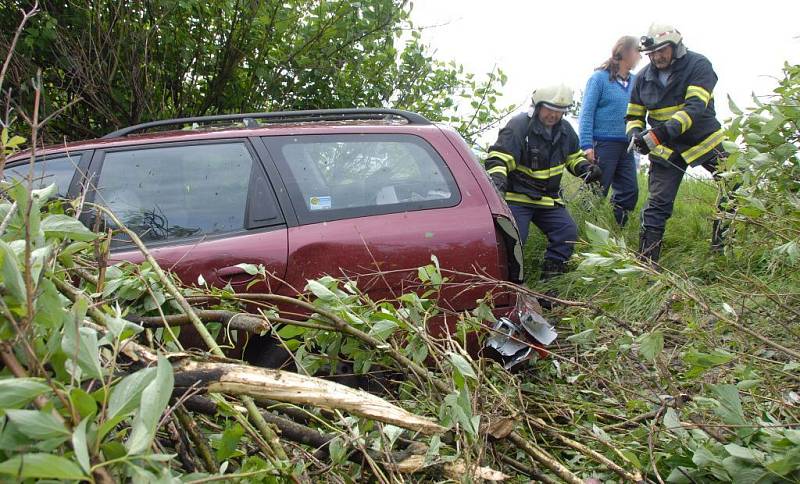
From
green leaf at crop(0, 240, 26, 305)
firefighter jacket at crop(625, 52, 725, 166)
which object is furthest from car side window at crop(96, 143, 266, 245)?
firefighter jacket at crop(625, 52, 725, 166)

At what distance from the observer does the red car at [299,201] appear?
3.04 m

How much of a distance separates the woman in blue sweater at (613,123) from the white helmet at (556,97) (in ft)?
3.51

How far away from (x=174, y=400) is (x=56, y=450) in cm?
33

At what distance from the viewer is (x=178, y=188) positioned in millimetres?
3180

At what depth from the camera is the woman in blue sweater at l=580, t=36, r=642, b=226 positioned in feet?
19.2

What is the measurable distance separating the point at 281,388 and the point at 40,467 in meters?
0.52

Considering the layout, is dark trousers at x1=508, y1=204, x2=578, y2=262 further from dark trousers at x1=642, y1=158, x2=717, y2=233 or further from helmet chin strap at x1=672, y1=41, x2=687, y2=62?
helmet chin strap at x1=672, y1=41, x2=687, y2=62

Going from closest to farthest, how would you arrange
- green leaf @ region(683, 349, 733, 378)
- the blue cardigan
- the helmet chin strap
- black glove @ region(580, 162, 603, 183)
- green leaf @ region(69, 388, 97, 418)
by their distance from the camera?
green leaf @ region(69, 388, 97, 418)
green leaf @ region(683, 349, 733, 378)
the helmet chin strap
black glove @ region(580, 162, 603, 183)
the blue cardigan

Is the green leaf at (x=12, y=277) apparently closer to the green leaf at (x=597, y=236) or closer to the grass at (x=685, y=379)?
the grass at (x=685, y=379)

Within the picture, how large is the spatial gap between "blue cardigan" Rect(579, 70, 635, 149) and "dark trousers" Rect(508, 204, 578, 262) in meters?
1.15

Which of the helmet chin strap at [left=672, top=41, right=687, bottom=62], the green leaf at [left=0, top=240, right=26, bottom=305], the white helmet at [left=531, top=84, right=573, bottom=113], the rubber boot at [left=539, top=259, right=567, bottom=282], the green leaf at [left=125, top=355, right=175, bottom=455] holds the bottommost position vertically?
the rubber boot at [left=539, top=259, right=567, bottom=282]

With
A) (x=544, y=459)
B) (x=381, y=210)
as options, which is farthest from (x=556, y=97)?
(x=544, y=459)

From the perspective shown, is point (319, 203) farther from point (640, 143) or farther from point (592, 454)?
point (640, 143)

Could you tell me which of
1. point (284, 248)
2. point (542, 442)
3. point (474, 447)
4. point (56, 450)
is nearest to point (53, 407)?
point (56, 450)
